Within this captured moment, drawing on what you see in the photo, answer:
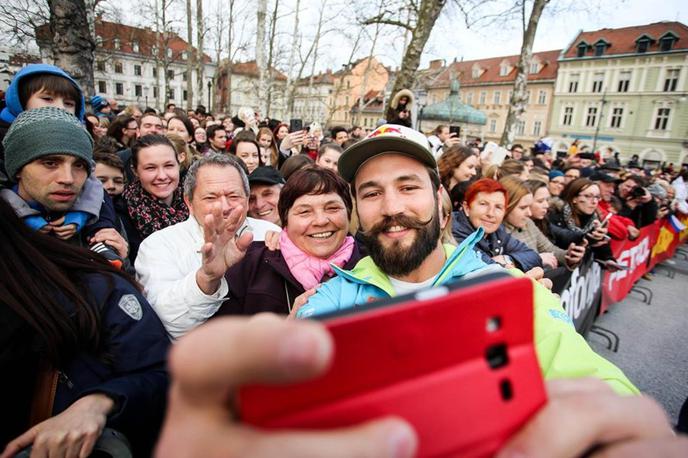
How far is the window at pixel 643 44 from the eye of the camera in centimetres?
4228

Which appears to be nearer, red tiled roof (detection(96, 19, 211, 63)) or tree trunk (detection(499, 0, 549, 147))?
tree trunk (detection(499, 0, 549, 147))

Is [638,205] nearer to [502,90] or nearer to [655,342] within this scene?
[655,342]

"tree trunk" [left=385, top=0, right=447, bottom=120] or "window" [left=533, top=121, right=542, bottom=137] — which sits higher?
→ "window" [left=533, top=121, right=542, bottom=137]

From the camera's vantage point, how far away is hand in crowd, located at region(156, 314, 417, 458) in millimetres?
402

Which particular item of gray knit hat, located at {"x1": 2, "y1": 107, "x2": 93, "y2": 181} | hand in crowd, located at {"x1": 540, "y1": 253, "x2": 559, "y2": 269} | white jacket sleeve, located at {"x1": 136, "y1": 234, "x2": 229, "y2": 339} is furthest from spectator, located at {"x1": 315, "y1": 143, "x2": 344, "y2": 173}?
gray knit hat, located at {"x1": 2, "y1": 107, "x2": 93, "y2": 181}

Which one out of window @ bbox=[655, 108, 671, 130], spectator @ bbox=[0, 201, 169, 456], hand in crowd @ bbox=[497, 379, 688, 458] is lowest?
spectator @ bbox=[0, 201, 169, 456]

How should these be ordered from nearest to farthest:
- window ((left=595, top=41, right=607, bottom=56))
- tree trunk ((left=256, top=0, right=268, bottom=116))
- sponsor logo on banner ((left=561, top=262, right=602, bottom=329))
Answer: sponsor logo on banner ((left=561, top=262, right=602, bottom=329)) → tree trunk ((left=256, top=0, right=268, bottom=116)) → window ((left=595, top=41, right=607, bottom=56))

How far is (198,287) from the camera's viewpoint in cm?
199

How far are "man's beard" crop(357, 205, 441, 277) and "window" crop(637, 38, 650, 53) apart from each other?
5831cm

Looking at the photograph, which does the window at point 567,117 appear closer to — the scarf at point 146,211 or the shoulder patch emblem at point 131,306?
the scarf at point 146,211

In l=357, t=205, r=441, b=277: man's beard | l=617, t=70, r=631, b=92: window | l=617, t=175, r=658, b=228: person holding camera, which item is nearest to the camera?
l=357, t=205, r=441, b=277: man's beard

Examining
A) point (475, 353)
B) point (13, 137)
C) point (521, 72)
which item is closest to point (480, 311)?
point (475, 353)

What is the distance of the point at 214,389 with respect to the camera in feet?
1.33

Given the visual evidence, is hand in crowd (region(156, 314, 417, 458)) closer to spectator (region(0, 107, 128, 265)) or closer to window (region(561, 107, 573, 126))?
spectator (region(0, 107, 128, 265))
